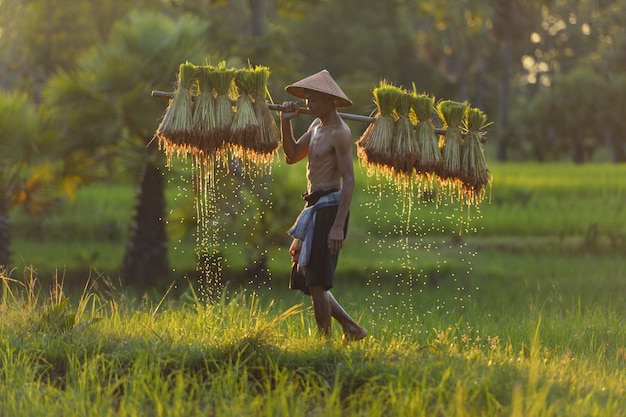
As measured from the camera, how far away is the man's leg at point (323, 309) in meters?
7.73

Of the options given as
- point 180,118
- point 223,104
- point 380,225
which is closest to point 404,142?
point 223,104

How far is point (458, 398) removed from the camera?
19.2ft

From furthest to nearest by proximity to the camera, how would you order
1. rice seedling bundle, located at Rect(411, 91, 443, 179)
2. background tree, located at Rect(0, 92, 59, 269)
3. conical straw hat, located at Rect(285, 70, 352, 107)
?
background tree, located at Rect(0, 92, 59, 269) < rice seedling bundle, located at Rect(411, 91, 443, 179) < conical straw hat, located at Rect(285, 70, 352, 107)

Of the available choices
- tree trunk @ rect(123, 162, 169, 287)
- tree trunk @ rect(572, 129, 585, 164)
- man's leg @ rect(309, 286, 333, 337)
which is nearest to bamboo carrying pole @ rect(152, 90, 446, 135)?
man's leg @ rect(309, 286, 333, 337)

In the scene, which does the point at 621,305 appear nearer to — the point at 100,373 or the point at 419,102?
the point at 419,102

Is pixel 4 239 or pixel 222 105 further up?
pixel 222 105

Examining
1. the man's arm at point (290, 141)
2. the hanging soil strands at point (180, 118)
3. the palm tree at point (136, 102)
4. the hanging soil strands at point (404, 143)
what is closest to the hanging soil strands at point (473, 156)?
the hanging soil strands at point (404, 143)

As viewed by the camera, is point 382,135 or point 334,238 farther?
point 382,135

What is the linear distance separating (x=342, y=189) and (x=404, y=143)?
0.86 m

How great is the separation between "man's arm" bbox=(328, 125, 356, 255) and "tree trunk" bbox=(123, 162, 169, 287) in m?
8.27

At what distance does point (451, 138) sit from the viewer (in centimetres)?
843

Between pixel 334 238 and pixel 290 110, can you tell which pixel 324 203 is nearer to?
pixel 334 238

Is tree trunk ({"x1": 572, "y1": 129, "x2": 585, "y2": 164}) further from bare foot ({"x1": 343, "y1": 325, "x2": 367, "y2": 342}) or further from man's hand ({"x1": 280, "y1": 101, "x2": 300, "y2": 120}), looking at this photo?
bare foot ({"x1": 343, "y1": 325, "x2": 367, "y2": 342})

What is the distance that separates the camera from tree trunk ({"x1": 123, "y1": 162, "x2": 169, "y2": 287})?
15.7 meters
